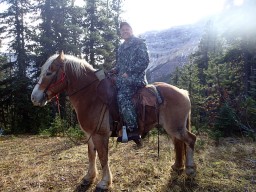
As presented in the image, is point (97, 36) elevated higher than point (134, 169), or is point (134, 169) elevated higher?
point (97, 36)

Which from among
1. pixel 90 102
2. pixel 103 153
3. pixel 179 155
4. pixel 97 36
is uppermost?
pixel 97 36

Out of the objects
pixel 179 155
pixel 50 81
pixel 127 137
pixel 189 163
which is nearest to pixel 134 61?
pixel 127 137

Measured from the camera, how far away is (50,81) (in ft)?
16.4

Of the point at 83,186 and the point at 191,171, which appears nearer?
the point at 83,186

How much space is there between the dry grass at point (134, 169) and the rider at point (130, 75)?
123 cm

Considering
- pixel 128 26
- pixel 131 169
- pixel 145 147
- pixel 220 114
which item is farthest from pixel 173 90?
pixel 220 114

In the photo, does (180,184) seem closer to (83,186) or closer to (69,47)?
(83,186)

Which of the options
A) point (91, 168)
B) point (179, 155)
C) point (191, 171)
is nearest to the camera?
point (91, 168)

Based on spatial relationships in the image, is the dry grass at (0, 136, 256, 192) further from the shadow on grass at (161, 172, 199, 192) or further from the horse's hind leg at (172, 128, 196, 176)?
the horse's hind leg at (172, 128, 196, 176)

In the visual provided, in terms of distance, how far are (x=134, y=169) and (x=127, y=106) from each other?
78.1 inches

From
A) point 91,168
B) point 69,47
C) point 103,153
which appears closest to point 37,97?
point 103,153

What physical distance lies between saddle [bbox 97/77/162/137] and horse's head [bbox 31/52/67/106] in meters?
0.79

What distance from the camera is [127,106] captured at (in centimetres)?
523

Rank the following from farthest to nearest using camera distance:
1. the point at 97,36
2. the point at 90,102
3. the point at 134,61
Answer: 1. the point at 97,36
2. the point at 134,61
3. the point at 90,102
